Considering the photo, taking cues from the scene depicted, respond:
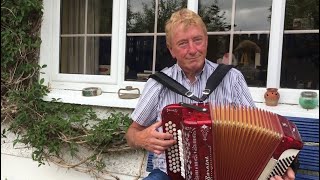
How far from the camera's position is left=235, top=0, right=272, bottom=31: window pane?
7.95 ft

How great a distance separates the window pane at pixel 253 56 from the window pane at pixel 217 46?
64 millimetres

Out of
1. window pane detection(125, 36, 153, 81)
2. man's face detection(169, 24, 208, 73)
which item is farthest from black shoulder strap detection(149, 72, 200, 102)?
window pane detection(125, 36, 153, 81)

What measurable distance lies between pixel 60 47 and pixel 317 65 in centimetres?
209

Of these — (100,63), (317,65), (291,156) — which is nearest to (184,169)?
(291,156)

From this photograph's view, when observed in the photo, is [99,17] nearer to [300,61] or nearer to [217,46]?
[217,46]

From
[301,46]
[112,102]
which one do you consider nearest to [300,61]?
[301,46]

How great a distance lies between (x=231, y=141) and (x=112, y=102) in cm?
143

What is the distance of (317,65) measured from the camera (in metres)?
2.31

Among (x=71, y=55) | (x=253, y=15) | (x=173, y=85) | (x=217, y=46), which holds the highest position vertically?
(x=253, y=15)

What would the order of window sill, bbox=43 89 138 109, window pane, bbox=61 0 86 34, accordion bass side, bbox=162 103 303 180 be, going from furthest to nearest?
window pane, bbox=61 0 86 34
window sill, bbox=43 89 138 109
accordion bass side, bbox=162 103 303 180

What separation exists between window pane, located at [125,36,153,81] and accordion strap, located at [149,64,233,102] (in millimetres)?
1007

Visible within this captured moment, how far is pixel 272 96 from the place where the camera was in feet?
7.55

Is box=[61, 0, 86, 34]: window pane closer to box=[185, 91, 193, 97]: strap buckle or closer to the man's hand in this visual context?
box=[185, 91, 193, 97]: strap buckle

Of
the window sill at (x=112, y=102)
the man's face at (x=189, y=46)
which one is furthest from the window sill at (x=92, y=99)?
the man's face at (x=189, y=46)
